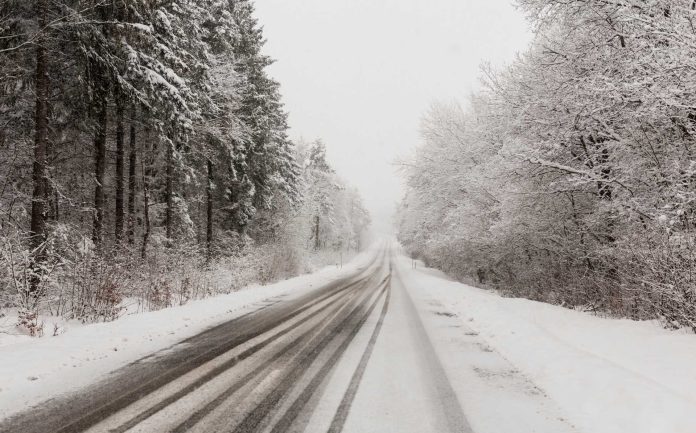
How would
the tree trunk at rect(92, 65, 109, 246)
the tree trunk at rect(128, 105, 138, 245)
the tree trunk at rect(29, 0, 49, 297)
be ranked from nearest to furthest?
the tree trunk at rect(29, 0, 49, 297)
the tree trunk at rect(92, 65, 109, 246)
the tree trunk at rect(128, 105, 138, 245)

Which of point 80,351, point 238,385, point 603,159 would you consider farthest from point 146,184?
point 603,159

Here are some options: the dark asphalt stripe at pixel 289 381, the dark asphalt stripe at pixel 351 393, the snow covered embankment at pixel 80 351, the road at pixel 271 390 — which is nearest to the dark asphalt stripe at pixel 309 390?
the road at pixel 271 390

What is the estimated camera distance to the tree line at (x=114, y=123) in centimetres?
978

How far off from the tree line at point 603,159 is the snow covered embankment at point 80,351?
836cm

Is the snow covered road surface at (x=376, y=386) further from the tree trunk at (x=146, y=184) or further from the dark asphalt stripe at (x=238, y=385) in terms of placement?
the tree trunk at (x=146, y=184)

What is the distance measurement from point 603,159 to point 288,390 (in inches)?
381

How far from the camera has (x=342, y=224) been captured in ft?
253

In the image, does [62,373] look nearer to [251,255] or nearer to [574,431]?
[574,431]

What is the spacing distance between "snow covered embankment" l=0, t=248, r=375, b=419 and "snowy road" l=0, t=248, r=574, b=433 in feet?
1.15

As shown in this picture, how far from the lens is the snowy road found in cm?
397

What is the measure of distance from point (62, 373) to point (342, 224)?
71.7 m

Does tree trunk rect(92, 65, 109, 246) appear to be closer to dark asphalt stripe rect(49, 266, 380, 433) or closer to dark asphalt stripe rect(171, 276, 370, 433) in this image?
dark asphalt stripe rect(49, 266, 380, 433)

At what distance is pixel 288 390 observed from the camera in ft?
16.0

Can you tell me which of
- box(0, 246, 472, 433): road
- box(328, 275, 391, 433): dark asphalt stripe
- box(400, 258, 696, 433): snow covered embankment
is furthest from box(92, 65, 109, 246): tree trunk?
box(400, 258, 696, 433): snow covered embankment
